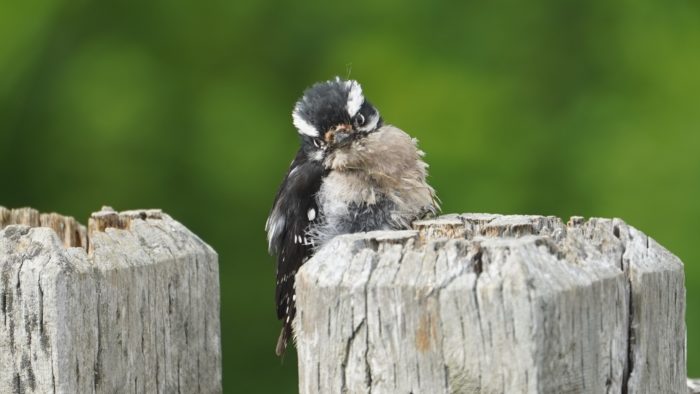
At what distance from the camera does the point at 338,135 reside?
400cm

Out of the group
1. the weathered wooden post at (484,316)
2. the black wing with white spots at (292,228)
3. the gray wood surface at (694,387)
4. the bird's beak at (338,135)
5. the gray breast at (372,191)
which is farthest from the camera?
the bird's beak at (338,135)

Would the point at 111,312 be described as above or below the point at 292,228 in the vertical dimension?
below

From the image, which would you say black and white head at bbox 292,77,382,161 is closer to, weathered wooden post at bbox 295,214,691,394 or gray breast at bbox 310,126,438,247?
gray breast at bbox 310,126,438,247

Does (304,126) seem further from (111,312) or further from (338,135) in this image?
(111,312)

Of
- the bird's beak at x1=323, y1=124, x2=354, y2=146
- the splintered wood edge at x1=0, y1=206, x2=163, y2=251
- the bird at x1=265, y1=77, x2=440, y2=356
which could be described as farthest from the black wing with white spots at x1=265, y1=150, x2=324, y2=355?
the splintered wood edge at x1=0, y1=206, x2=163, y2=251

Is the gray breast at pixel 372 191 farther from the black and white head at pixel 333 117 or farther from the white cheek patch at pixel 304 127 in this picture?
the white cheek patch at pixel 304 127

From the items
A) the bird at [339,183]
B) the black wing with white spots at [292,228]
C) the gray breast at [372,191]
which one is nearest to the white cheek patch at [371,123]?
the bird at [339,183]

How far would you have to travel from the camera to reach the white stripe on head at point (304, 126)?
4.07m

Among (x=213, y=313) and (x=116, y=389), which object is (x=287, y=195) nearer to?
(x=213, y=313)

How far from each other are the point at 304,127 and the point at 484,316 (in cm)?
241

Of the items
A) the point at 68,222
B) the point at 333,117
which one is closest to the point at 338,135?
the point at 333,117

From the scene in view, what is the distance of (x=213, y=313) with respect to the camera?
273 centimetres

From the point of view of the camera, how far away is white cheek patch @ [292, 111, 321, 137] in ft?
13.4

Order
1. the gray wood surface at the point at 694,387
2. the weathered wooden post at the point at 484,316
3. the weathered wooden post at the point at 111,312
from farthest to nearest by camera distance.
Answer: the gray wood surface at the point at 694,387 < the weathered wooden post at the point at 111,312 < the weathered wooden post at the point at 484,316
